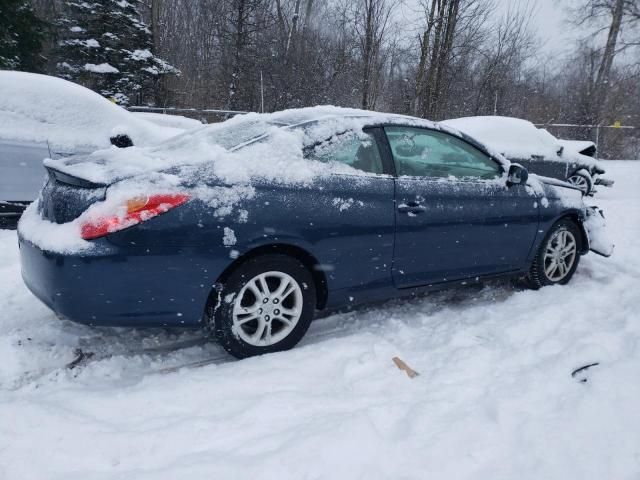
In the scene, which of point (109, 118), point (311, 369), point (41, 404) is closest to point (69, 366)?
point (41, 404)

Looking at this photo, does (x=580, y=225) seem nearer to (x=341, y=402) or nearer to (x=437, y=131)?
(x=437, y=131)

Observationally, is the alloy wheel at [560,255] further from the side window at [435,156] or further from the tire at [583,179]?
the tire at [583,179]

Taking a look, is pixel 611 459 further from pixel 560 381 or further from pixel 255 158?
pixel 255 158

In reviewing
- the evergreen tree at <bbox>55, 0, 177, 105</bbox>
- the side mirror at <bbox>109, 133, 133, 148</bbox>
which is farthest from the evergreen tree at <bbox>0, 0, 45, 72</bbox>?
the side mirror at <bbox>109, 133, 133, 148</bbox>

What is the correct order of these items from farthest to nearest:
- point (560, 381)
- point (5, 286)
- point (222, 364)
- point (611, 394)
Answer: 1. point (5, 286)
2. point (222, 364)
3. point (560, 381)
4. point (611, 394)

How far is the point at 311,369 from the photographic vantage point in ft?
8.80

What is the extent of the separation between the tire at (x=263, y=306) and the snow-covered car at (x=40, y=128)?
2895mm

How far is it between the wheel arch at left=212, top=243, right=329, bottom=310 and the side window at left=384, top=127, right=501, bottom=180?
2.94 ft

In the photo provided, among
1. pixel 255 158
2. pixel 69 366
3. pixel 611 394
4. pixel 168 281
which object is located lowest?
pixel 69 366

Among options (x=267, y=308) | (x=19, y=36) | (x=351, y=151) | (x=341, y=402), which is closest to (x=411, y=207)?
(x=351, y=151)

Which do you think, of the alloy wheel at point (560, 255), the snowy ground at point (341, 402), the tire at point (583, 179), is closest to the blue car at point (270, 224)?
the snowy ground at point (341, 402)

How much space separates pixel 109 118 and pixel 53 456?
14.7 ft

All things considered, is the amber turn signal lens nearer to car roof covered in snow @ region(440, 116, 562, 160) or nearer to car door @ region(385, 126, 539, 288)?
car door @ region(385, 126, 539, 288)

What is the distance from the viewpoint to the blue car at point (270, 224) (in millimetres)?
2352
